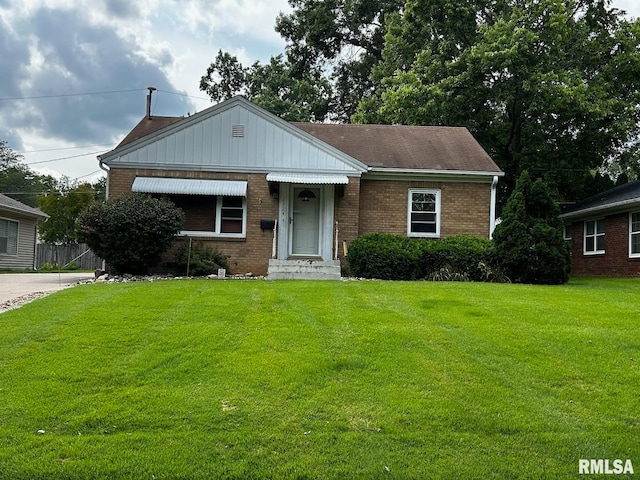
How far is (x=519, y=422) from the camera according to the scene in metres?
4.32

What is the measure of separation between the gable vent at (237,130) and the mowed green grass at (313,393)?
27.6 feet

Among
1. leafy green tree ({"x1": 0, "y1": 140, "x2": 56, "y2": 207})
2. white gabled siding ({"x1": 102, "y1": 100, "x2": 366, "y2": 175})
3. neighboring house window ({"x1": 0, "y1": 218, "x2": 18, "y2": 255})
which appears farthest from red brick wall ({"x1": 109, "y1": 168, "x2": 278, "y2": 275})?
leafy green tree ({"x1": 0, "y1": 140, "x2": 56, "y2": 207})

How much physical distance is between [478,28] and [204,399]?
2313 centimetres

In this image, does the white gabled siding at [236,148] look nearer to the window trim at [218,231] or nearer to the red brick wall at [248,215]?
the red brick wall at [248,215]

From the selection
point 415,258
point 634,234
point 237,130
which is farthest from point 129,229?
point 634,234

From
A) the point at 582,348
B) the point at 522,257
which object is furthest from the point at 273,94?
the point at 582,348

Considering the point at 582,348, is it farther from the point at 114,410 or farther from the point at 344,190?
the point at 344,190

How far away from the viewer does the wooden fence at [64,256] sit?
2956 cm

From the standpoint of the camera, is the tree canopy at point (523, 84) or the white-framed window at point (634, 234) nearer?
the white-framed window at point (634, 234)

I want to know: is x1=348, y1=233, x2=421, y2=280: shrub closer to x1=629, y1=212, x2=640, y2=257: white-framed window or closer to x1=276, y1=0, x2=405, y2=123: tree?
x1=629, y1=212, x2=640, y2=257: white-framed window

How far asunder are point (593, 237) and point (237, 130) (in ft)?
47.7

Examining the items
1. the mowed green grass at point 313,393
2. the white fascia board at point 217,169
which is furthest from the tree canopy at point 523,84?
the mowed green grass at point 313,393

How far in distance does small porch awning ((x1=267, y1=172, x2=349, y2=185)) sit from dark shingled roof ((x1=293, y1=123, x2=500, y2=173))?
1656 mm

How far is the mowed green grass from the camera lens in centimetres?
379
